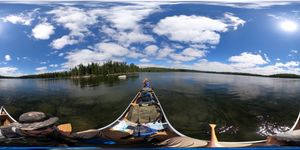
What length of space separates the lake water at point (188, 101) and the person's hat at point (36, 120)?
0.23ft

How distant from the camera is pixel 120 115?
5852 millimetres

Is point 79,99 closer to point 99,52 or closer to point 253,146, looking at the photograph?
point 99,52

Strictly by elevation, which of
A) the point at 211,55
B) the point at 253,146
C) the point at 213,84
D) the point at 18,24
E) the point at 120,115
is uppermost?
the point at 18,24

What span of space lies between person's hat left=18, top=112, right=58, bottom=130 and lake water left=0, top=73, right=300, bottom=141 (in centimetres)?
7

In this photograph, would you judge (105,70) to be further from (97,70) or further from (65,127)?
(65,127)

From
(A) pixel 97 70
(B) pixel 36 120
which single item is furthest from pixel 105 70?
(B) pixel 36 120

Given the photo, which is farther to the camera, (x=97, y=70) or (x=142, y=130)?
(x=97, y=70)

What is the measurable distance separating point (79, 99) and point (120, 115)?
22.4 inches

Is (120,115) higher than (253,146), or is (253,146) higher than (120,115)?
(120,115)

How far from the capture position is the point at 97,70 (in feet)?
19.3

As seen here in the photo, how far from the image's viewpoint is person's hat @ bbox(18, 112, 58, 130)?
579cm

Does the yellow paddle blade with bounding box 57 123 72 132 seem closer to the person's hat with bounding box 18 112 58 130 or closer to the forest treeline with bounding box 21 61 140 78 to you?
the person's hat with bounding box 18 112 58 130

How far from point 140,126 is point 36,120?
1341mm

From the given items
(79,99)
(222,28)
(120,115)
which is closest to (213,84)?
(222,28)
